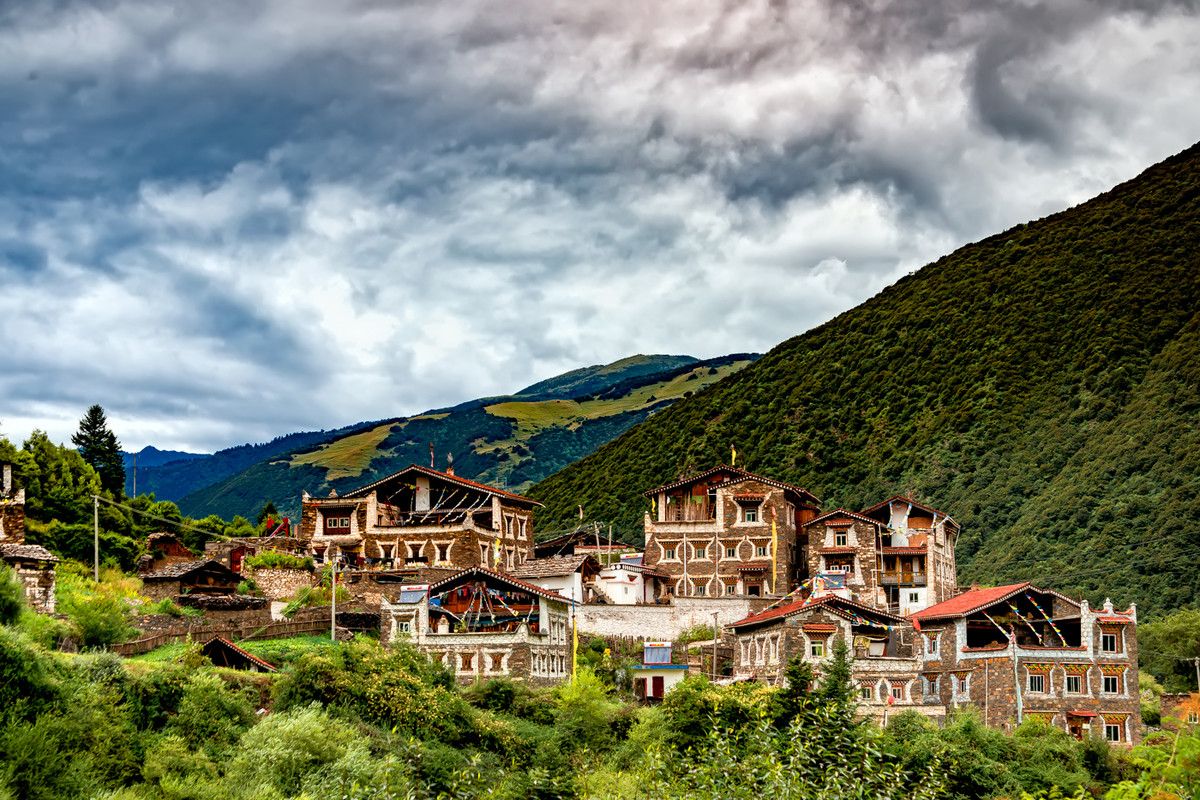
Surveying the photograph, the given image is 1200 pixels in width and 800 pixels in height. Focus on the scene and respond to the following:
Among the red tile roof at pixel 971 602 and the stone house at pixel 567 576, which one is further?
the stone house at pixel 567 576

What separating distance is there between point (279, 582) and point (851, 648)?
3465cm

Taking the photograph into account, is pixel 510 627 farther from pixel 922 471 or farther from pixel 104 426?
pixel 922 471

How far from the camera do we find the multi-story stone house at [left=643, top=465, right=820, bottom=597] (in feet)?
277

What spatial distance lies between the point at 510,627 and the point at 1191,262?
330 ft

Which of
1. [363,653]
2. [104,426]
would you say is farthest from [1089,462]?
Result: [104,426]

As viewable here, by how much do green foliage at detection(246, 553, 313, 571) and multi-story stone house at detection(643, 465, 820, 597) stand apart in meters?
23.0

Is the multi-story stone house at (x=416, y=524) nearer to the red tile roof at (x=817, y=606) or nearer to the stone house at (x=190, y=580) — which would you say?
the stone house at (x=190, y=580)

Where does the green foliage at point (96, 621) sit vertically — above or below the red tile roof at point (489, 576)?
below

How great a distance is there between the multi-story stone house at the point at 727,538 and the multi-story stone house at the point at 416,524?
10692mm

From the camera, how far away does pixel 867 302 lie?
171 meters

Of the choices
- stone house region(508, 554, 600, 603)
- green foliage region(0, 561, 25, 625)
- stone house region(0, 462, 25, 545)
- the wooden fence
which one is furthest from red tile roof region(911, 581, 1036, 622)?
A: stone house region(0, 462, 25, 545)

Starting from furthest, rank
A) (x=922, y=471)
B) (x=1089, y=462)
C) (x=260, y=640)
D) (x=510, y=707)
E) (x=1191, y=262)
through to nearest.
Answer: (x=1191, y=262) → (x=922, y=471) → (x=1089, y=462) → (x=260, y=640) → (x=510, y=707)

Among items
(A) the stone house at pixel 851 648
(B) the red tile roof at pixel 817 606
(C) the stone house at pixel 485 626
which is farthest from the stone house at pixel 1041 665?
(C) the stone house at pixel 485 626

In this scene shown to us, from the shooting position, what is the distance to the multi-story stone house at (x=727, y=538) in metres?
84.6
